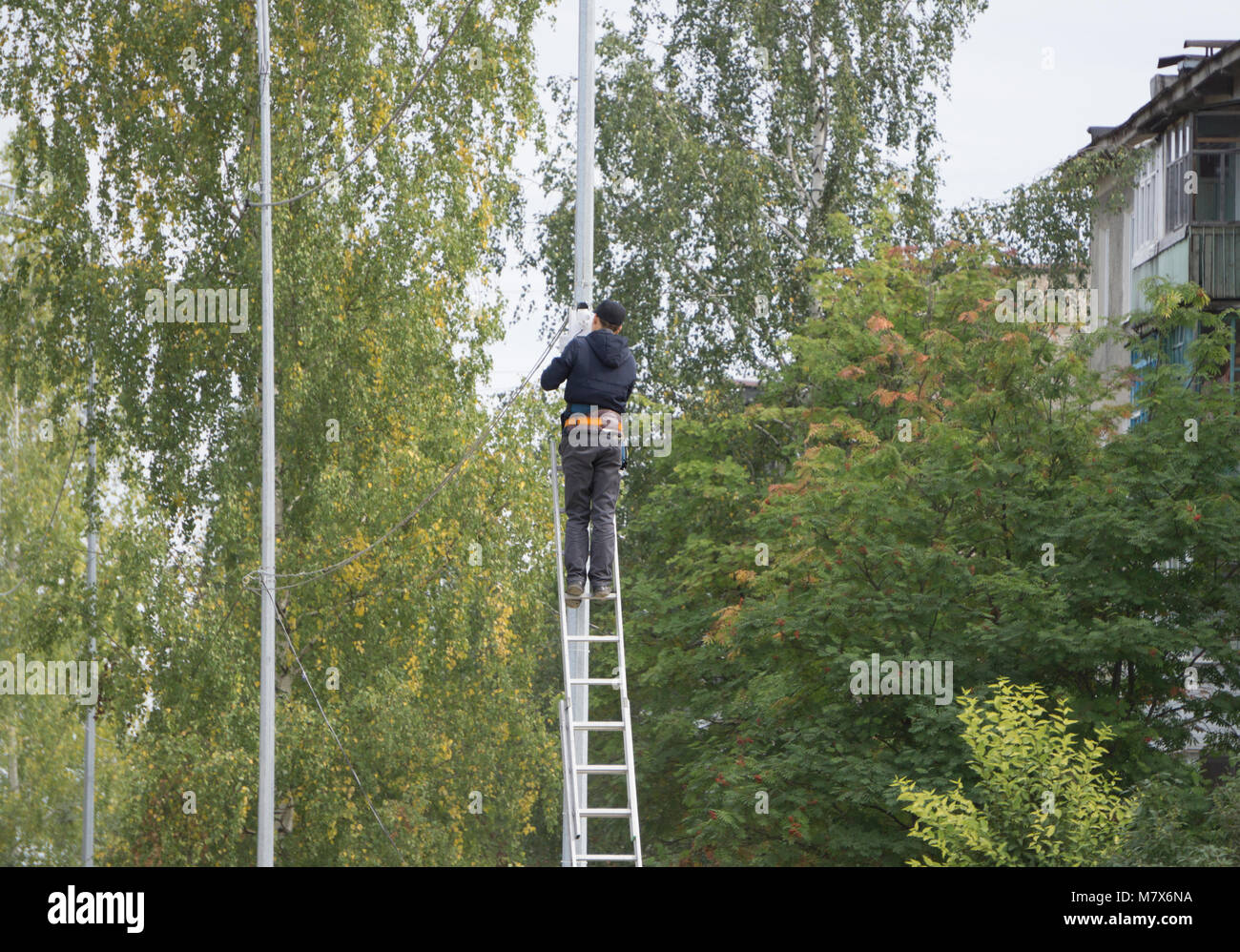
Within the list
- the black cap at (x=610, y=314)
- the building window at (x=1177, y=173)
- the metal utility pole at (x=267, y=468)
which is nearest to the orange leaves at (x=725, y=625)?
the metal utility pole at (x=267, y=468)

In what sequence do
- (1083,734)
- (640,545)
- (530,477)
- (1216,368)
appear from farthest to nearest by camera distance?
(640,545) < (530,477) < (1216,368) < (1083,734)

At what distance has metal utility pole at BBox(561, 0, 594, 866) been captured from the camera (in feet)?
41.2

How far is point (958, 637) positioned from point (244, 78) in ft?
41.1

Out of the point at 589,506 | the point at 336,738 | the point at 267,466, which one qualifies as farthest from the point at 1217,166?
the point at 589,506

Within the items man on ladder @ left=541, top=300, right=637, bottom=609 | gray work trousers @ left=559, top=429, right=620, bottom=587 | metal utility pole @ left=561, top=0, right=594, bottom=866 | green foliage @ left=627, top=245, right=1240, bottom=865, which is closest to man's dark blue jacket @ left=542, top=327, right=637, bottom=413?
A: man on ladder @ left=541, top=300, right=637, bottom=609

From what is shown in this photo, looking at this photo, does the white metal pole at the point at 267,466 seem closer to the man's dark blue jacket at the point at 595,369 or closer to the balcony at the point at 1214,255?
the man's dark blue jacket at the point at 595,369

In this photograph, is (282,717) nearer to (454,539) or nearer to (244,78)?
(454,539)

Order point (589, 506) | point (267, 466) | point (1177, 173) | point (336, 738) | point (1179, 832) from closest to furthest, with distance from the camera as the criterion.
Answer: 1. point (589, 506)
2. point (1179, 832)
3. point (267, 466)
4. point (336, 738)
5. point (1177, 173)

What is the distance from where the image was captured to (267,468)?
22.4 meters

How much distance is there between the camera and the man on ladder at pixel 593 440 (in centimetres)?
1234

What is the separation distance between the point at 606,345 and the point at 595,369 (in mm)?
212

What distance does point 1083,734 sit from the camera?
2033 centimetres

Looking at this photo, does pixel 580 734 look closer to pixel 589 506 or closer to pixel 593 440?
pixel 589 506
